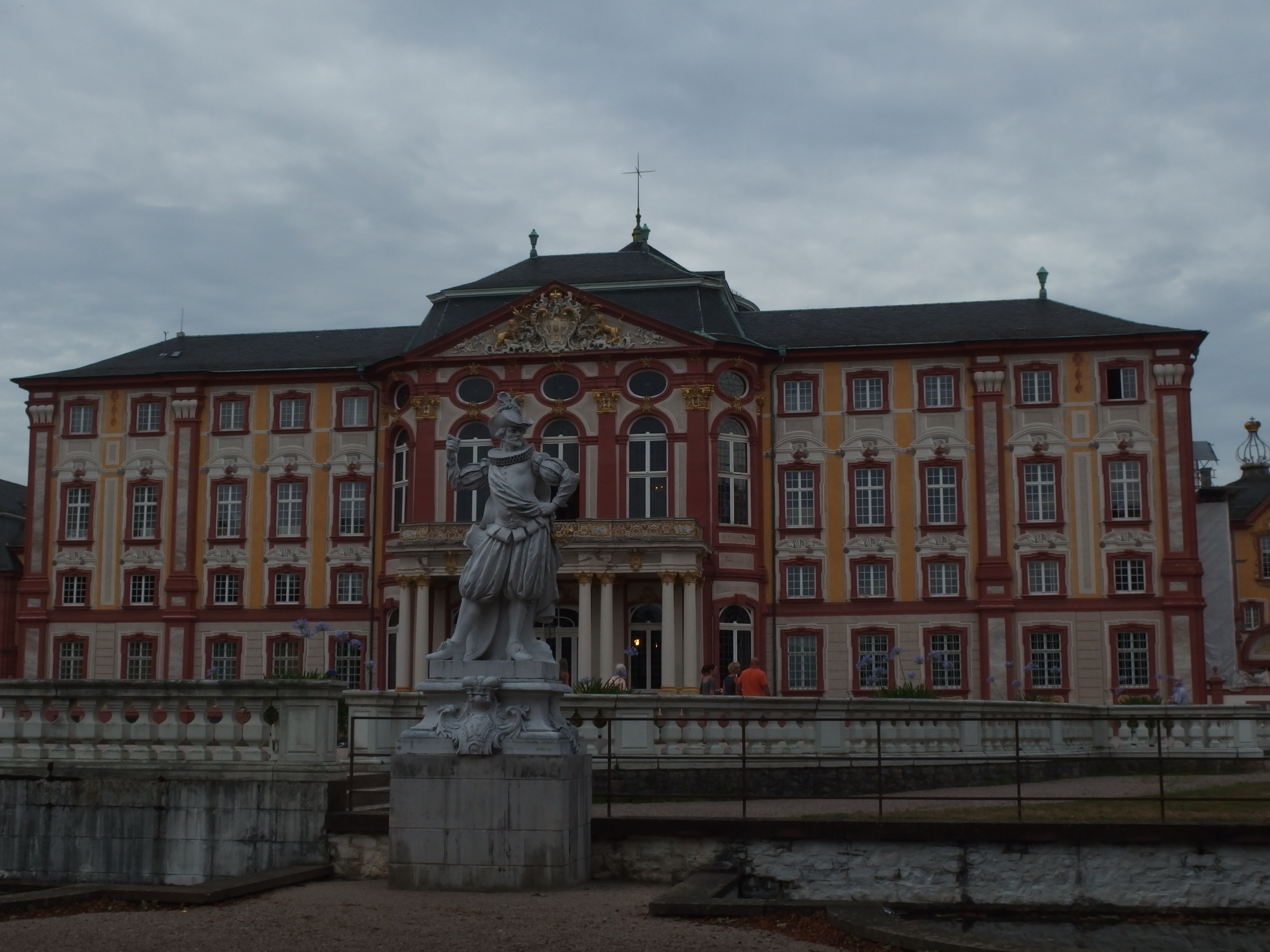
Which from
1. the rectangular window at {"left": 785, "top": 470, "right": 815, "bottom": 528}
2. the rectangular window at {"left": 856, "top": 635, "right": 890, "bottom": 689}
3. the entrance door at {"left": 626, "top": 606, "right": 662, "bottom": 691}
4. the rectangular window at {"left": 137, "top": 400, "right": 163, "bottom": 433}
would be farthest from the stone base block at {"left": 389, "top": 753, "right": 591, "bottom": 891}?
the rectangular window at {"left": 137, "top": 400, "right": 163, "bottom": 433}

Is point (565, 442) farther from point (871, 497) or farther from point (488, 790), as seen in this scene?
point (488, 790)

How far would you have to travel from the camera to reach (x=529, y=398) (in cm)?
4978

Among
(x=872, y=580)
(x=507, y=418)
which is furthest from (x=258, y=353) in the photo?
(x=507, y=418)

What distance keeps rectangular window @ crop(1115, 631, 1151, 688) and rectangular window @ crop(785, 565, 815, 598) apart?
9121 millimetres

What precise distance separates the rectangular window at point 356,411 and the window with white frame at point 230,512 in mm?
4088

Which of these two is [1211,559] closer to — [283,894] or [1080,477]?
[1080,477]

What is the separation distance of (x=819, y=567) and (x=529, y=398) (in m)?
10.3

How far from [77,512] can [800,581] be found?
79.6 ft

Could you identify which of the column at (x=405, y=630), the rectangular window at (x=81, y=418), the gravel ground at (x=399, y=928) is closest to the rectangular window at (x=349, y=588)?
the column at (x=405, y=630)

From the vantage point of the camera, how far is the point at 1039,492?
49.0 m

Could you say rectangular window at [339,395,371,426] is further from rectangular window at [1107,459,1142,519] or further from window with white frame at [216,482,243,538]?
rectangular window at [1107,459,1142,519]

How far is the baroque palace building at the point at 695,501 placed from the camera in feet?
157

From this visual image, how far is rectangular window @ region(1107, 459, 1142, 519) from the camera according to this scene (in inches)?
1911

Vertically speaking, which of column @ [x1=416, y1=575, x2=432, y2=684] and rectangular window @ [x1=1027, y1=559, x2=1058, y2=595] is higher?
rectangular window @ [x1=1027, y1=559, x2=1058, y2=595]
